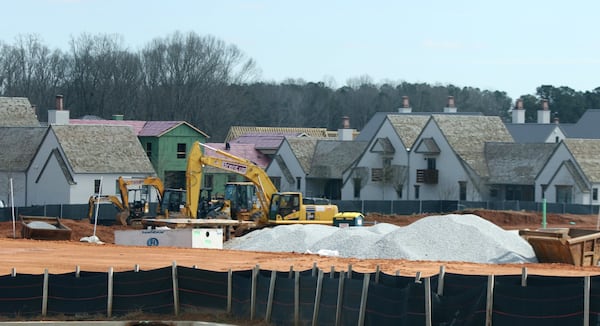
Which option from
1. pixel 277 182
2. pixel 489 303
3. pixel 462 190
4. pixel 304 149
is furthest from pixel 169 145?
pixel 489 303

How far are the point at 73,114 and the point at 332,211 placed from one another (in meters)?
87.0

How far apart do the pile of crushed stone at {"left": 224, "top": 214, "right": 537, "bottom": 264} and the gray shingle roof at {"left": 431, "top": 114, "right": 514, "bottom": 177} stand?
3467 centimetres

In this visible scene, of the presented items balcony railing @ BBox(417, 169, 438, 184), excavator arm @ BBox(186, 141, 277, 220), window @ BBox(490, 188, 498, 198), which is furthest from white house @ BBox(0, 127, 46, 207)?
window @ BBox(490, 188, 498, 198)

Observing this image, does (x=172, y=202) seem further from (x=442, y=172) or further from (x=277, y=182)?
(x=277, y=182)

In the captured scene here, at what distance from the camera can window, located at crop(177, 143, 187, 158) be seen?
288ft

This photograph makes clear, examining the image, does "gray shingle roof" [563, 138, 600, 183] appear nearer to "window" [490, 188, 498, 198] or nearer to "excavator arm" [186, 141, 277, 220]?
"window" [490, 188, 498, 198]

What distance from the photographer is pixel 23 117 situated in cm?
9219

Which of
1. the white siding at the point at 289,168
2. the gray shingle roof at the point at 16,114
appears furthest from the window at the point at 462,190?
the gray shingle roof at the point at 16,114

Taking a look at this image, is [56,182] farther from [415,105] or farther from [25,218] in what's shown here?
[415,105]

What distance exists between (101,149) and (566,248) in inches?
1813

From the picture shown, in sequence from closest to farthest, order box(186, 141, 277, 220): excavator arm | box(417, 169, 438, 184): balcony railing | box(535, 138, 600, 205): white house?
box(186, 141, 277, 220): excavator arm < box(535, 138, 600, 205): white house < box(417, 169, 438, 184): balcony railing

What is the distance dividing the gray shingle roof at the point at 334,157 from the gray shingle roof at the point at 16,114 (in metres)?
20.9

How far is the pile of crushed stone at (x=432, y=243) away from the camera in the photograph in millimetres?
40281

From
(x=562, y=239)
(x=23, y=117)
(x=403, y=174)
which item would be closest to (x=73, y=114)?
(x=23, y=117)
